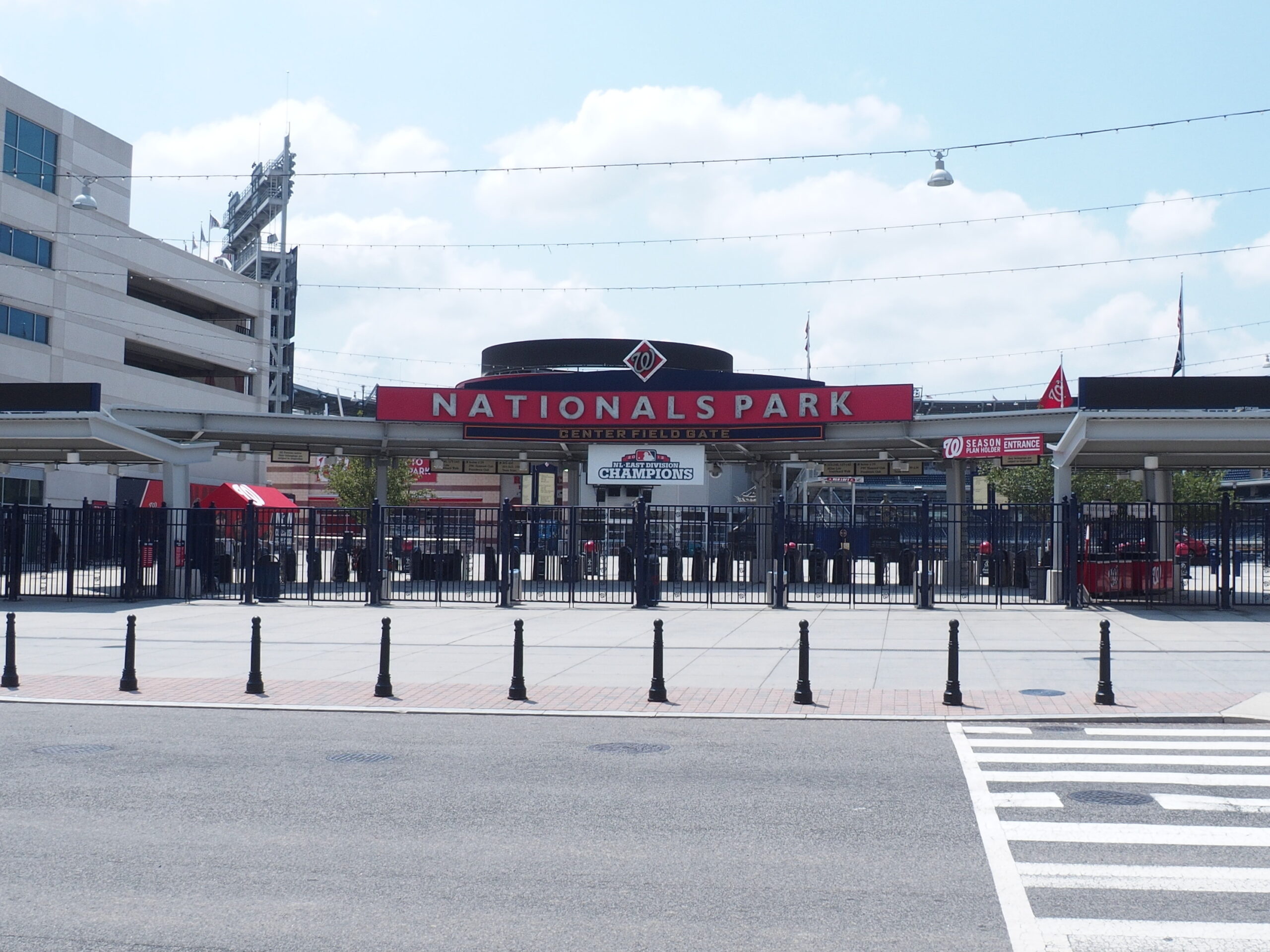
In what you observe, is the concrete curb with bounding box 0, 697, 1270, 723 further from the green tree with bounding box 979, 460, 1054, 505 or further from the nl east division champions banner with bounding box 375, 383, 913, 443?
the green tree with bounding box 979, 460, 1054, 505

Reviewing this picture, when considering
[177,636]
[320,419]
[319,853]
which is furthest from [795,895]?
[320,419]

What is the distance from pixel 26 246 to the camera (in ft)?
163

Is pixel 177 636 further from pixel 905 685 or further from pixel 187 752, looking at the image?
pixel 905 685

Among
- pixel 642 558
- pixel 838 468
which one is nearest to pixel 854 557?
pixel 642 558

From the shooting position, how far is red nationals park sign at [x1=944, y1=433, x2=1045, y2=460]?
98.8ft

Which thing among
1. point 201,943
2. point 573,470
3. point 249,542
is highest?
point 573,470

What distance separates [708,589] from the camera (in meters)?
26.4

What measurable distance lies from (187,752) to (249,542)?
60.2ft

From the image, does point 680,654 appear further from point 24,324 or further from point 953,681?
point 24,324

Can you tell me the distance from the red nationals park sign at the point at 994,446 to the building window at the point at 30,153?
39.1 meters

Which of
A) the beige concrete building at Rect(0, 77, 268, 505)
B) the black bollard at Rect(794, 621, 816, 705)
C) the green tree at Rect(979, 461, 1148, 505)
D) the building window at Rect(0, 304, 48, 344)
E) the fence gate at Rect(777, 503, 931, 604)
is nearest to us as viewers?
the black bollard at Rect(794, 621, 816, 705)

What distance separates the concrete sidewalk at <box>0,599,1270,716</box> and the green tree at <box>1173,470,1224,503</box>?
124 feet

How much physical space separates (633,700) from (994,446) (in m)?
19.8

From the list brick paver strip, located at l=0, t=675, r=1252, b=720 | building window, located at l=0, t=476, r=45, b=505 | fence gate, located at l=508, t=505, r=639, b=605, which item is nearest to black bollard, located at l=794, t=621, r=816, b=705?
brick paver strip, located at l=0, t=675, r=1252, b=720
